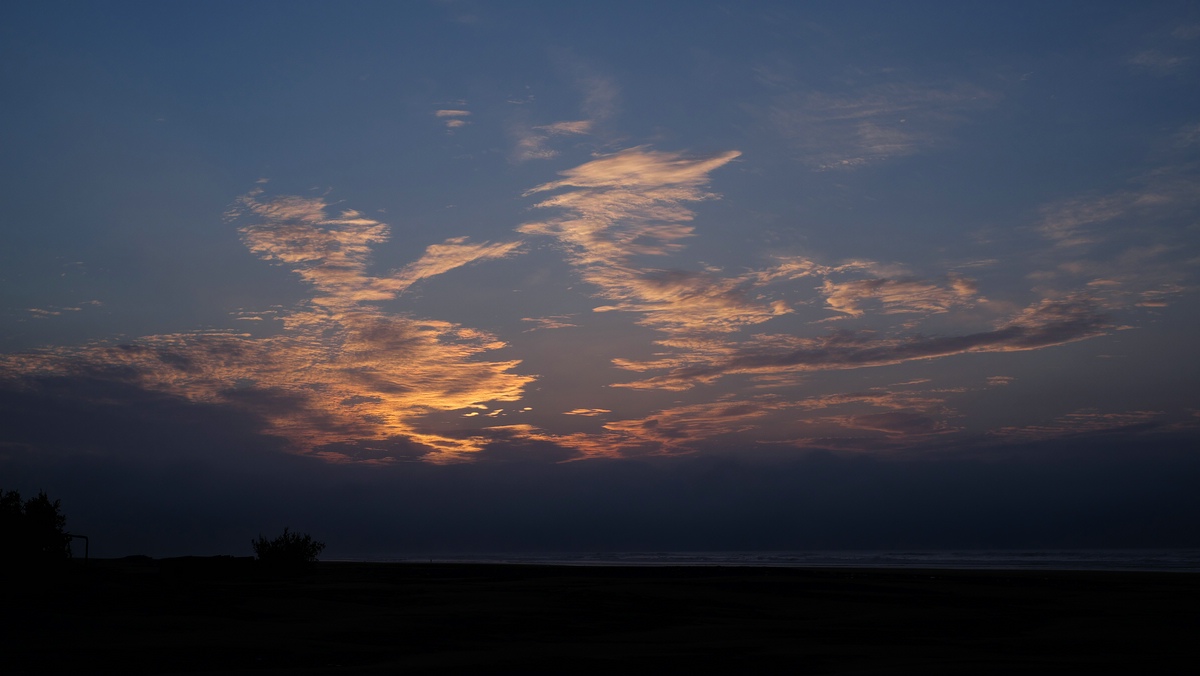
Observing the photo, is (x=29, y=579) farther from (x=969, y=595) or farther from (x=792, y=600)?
(x=969, y=595)

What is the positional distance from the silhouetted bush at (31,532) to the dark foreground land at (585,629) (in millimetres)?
4492

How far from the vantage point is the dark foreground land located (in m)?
17.1

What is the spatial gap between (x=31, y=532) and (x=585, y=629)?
36.6 m

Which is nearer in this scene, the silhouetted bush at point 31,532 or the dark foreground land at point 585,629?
the dark foreground land at point 585,629

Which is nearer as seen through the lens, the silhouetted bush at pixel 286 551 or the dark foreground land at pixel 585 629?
the dark foreground land at pixel 585 629

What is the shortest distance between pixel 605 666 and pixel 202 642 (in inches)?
398

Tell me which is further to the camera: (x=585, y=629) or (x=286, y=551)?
(x=286, y=551)

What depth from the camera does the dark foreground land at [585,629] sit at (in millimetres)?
17094

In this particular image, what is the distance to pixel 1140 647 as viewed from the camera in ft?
67.1

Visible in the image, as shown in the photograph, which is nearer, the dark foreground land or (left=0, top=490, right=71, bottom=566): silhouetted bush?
the dark foreground land

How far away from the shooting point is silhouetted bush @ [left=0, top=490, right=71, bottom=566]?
44.2 meters

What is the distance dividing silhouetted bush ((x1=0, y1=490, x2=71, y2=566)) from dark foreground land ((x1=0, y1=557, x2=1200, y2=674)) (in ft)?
14.7

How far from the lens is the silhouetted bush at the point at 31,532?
44.2 meters

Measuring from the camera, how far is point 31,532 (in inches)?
1759
